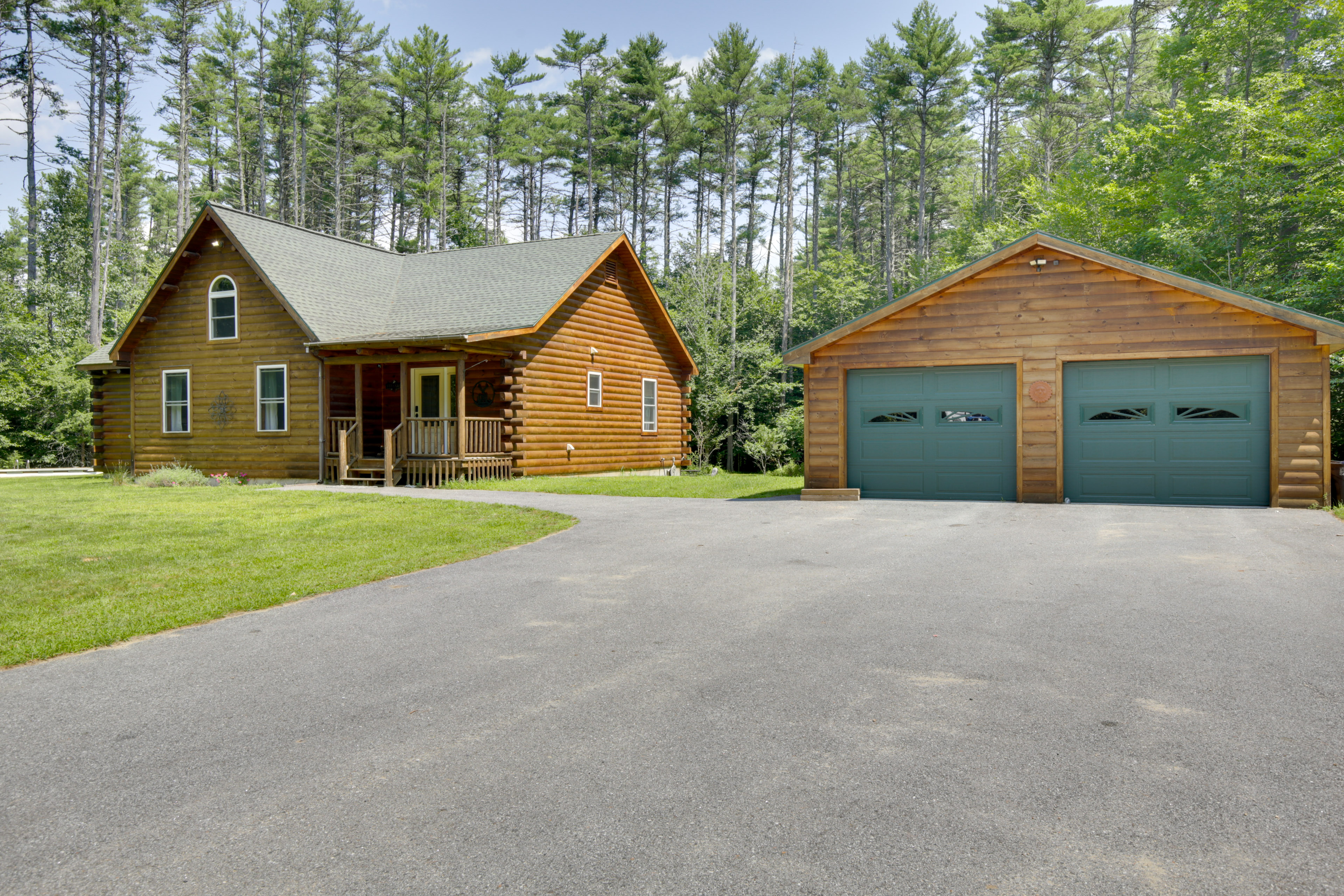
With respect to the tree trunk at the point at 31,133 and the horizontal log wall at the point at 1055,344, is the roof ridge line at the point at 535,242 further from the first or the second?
the tree trunk at the point at 31,133

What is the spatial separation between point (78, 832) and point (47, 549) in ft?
23.5

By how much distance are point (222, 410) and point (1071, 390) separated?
19.4m

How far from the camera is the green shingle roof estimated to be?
62.0ft

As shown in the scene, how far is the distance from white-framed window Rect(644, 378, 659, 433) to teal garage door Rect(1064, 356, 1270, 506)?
42.1 ft

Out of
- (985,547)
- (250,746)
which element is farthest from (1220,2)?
(250,746)

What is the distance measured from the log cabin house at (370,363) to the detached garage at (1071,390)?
294 inches

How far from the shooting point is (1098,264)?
12.8 m

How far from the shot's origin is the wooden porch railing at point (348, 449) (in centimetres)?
1802

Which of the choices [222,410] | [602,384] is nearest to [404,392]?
[602,384]

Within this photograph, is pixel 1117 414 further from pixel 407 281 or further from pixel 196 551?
pixel 407 281

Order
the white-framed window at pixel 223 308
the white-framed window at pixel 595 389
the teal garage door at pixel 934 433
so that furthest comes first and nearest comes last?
the white-framed window at pixel 595 389
the white-framed window at pixel 223 308
the teal garage door at pixel 934 433

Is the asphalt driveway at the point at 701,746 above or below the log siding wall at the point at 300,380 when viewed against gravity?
below

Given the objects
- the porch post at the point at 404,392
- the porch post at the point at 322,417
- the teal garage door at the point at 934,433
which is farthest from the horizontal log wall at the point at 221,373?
the teal garage door at the point at 934,433

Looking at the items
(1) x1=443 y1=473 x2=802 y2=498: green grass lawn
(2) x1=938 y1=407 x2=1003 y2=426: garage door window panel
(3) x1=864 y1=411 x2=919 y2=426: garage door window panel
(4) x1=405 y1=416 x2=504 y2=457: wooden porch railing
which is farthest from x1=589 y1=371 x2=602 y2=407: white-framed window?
(2) x1=938 y1=407 x2=1003 y2=426: garage door window panel
